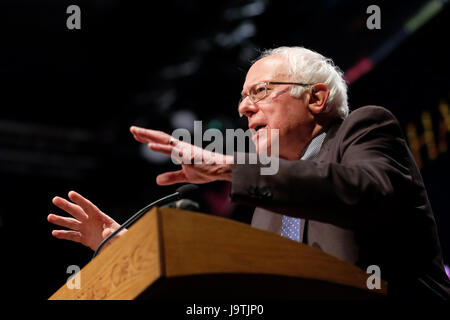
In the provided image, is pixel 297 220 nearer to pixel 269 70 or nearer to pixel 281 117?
pixel 281 117

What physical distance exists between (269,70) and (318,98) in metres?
0.21

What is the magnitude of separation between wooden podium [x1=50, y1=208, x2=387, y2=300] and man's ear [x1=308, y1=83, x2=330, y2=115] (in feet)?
2.92

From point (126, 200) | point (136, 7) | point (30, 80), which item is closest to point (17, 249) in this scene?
point (126, 200)

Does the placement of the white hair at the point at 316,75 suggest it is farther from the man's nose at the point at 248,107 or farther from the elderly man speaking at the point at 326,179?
the man's nose at the point at 248,107

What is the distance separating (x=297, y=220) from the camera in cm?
178

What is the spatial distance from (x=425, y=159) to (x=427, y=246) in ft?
4.95

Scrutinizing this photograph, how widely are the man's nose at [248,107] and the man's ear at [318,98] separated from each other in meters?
0.21

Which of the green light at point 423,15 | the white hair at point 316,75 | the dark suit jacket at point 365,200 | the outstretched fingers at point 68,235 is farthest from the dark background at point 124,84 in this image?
the outstretched fingers at point 68,235

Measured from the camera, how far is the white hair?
2.04 metres

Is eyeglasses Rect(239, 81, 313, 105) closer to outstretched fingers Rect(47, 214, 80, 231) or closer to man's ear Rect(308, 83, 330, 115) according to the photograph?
man's ear Rect(308, 83, 330, 115)

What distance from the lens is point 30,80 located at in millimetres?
4902

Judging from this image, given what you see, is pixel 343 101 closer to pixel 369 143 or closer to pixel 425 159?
pixel 369 143

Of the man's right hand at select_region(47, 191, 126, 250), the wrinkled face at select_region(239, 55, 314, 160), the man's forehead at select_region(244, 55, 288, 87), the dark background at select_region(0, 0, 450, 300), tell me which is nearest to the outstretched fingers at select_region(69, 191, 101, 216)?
the man's right hand at select_region(47, 191, 126, 250)
